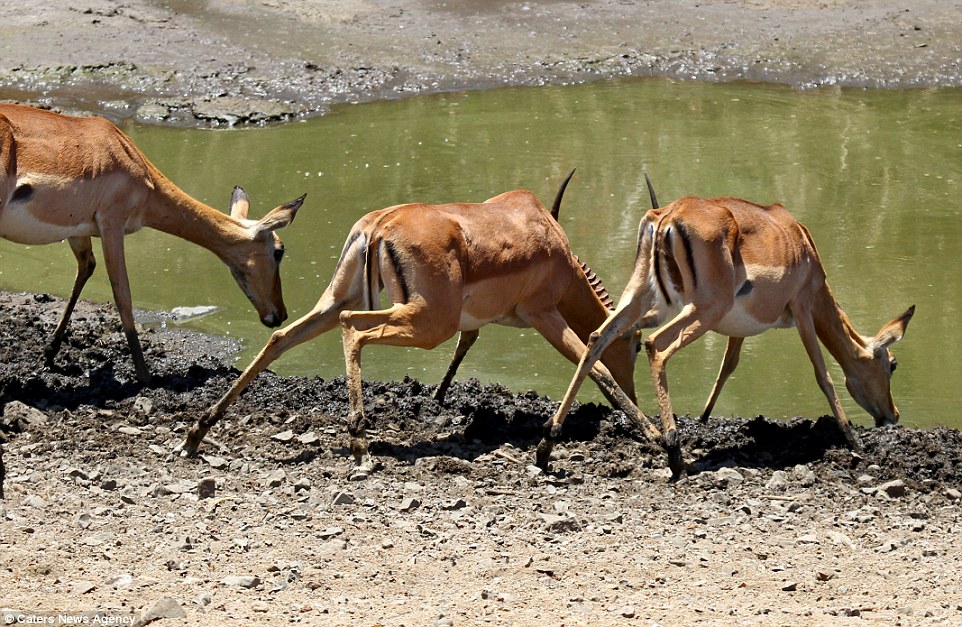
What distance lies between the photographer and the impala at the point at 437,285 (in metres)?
7.62

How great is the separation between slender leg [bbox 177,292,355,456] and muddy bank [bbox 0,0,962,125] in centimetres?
991

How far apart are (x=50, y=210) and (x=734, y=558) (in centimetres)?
495

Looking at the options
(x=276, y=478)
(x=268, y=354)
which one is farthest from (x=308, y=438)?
(x=276, y=478)

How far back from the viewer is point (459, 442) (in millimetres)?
8188

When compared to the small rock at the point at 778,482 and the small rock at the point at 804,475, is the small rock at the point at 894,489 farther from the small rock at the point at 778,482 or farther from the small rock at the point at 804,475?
the small rock at the point at 778,482

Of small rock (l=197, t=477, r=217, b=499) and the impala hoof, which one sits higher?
the impala hoof

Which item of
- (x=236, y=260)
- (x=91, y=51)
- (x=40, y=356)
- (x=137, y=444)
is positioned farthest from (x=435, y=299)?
(x=91, y=51)

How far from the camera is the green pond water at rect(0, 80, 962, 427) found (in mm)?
10289

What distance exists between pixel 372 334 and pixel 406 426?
3.35 feet

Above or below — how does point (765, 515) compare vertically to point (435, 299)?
below

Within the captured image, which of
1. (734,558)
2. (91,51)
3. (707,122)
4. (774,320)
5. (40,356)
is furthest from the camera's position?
(91,51)

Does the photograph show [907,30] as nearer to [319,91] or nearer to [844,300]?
[319,91]

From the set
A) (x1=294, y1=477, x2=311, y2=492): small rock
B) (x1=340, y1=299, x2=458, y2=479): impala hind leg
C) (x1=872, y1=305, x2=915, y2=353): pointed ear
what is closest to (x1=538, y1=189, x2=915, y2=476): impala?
(x1=872, y1=305, x2=915, y2=353): pointed ear

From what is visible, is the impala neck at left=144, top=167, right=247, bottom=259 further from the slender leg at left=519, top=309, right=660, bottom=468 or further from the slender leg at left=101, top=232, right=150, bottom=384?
the slender leg at left=519, top=309, right=660, bottom=468
